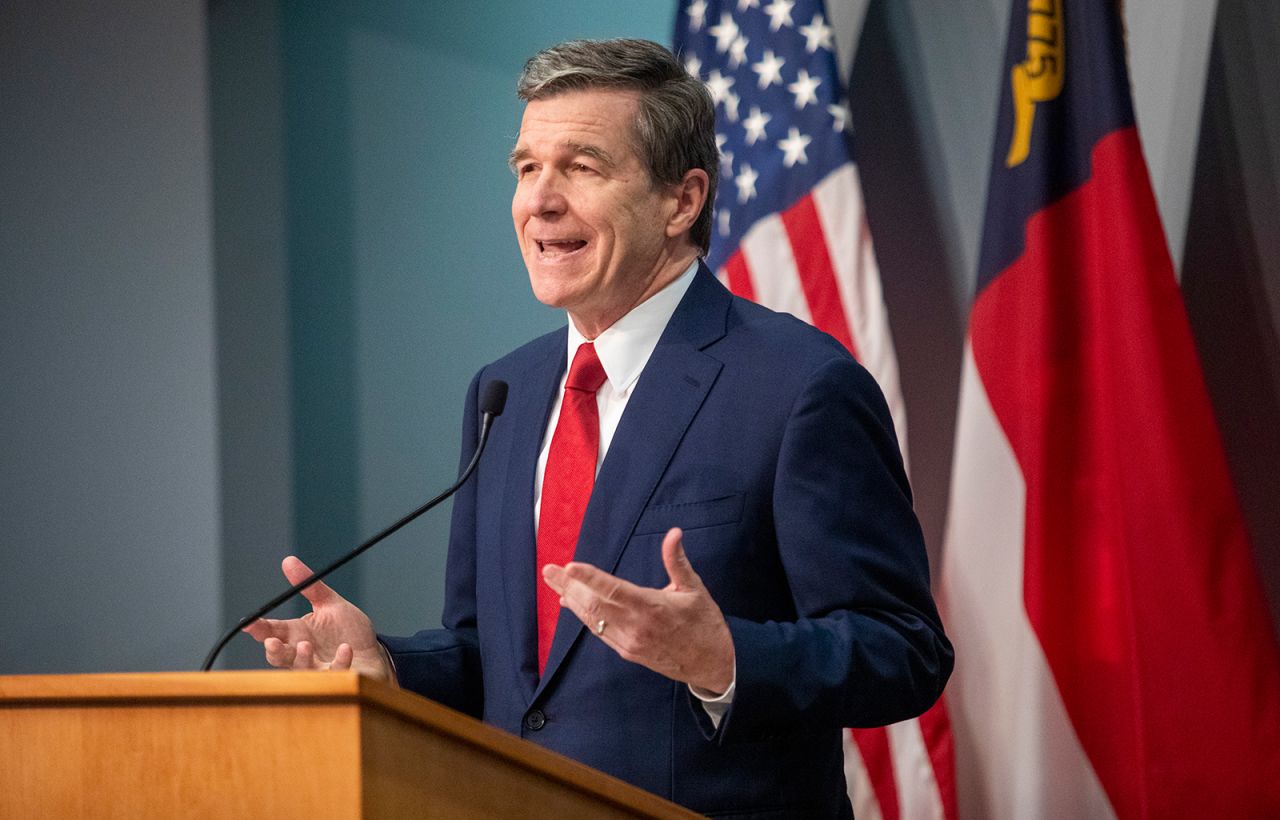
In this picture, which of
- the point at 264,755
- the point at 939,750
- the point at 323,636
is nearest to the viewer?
the point at 264,755

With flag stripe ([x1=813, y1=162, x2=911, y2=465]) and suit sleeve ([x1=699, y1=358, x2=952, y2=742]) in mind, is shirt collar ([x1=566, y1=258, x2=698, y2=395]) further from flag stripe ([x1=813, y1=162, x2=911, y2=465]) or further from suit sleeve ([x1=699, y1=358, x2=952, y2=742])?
flag stripe ([x1=813, y1=162, x2=911, y2=465])

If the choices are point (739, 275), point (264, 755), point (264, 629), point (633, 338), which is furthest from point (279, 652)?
point (739, 275)

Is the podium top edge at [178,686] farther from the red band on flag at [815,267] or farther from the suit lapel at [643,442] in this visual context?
the red band on flag at [815,267]

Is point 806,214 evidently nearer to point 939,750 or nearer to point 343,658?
point 939,750

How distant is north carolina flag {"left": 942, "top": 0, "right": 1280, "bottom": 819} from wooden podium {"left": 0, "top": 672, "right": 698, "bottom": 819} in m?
1.53

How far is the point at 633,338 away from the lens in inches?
75.7

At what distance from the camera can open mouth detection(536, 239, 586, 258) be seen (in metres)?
1.93

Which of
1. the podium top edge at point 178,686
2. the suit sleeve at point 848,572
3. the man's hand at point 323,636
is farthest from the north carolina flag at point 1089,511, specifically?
the podium top edge at point 178,686

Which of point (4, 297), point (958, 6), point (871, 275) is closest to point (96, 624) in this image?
point (4, 297)

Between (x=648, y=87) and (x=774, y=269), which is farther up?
(x=648, y=87)

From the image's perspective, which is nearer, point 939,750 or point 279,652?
point 279,652

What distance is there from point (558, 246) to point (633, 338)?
0.54 ft

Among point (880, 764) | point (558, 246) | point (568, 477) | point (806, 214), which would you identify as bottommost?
point (880, 764)

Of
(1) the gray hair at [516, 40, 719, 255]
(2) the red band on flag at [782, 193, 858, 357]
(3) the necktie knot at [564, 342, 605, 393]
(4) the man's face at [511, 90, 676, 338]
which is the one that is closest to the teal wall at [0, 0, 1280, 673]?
(2) the red band on flag at [782, 193, 858, 357]
